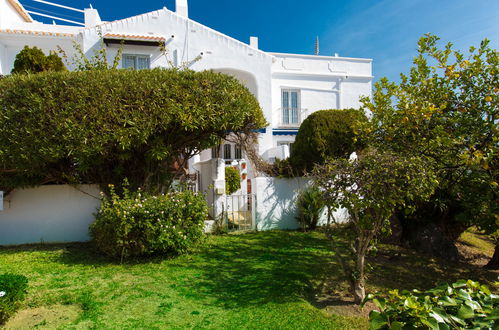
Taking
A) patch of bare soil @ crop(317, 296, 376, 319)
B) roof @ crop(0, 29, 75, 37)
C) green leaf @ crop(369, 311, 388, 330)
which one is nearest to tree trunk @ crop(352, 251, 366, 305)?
patch of bare soil @ crop(317, 296, 376, 319)

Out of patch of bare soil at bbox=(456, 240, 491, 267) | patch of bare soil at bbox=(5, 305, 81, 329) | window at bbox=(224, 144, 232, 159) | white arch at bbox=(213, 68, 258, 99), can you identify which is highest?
white arch at bbox=(213, 68, 258, 99)

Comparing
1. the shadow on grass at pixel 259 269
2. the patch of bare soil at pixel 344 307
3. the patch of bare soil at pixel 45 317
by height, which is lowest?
the patch of bare soil at pixel 344 307

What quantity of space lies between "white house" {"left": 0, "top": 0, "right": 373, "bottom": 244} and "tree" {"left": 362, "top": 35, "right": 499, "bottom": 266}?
5903 millimetres

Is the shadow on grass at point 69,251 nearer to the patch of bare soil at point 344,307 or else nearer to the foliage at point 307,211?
the patch of bare soil at point 344,307

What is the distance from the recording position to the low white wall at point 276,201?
9320 mm

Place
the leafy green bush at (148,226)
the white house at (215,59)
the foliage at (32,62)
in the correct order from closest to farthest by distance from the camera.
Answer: the leafy green bush at (148,226) < the foliage at (32,62) < the white house at (215,59)

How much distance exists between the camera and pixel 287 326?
12.5 ft

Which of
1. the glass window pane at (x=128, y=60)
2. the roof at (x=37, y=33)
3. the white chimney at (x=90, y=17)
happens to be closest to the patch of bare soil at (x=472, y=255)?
the glass window pane at (x=128, y=60)

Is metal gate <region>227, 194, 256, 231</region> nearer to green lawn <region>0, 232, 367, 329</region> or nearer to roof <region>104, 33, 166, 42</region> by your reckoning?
green lawn <region>0, 232, 367, 329</region>

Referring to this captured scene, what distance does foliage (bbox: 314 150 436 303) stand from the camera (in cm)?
402

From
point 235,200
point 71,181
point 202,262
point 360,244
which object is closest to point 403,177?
point 360,244

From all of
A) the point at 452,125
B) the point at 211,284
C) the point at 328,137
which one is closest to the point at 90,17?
the point at 328,137

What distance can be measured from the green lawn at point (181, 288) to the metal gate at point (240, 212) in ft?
5.00

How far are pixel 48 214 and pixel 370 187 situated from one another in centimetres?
804
